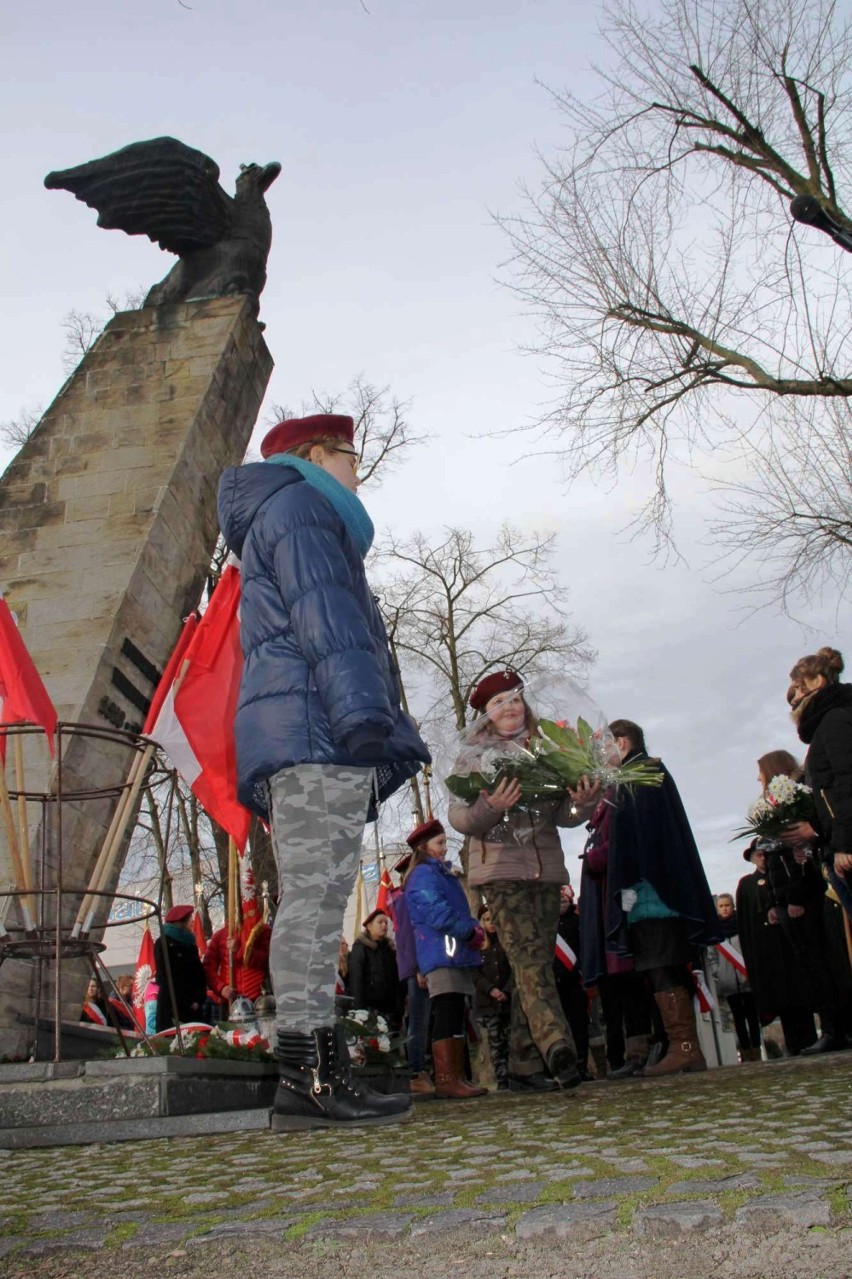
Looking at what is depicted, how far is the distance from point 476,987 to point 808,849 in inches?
99.5

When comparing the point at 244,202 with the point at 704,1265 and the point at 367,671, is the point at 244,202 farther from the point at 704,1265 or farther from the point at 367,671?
the point at 704,1265

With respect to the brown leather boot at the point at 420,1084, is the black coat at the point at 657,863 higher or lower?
higher

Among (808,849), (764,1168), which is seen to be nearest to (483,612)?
(808,849)

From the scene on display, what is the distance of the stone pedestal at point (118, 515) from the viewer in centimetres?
682

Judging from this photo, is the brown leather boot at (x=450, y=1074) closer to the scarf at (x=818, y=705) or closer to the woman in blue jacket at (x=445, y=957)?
the woman in blue jacket at (x=445, y=957)

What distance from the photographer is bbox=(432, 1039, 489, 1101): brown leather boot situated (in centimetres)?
611

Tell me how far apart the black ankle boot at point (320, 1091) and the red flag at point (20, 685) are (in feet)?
6.89

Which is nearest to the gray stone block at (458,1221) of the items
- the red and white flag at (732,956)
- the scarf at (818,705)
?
the scarf at (818,705)

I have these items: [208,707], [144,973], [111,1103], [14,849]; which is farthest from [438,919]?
[144,973]

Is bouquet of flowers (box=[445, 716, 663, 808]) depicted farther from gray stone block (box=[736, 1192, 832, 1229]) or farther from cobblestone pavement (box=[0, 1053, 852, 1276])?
gray stone block (box=[736, 1192, 832, 1229])

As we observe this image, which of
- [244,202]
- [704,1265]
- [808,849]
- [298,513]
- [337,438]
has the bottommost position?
[704,1265]

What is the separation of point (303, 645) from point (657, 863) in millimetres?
3205

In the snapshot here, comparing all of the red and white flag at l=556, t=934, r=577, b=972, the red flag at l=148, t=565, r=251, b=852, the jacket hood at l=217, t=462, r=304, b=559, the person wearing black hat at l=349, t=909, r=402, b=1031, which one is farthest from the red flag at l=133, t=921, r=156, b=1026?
the jacket hood at l=217, t=462, r=304, b=559

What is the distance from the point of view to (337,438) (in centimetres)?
444
